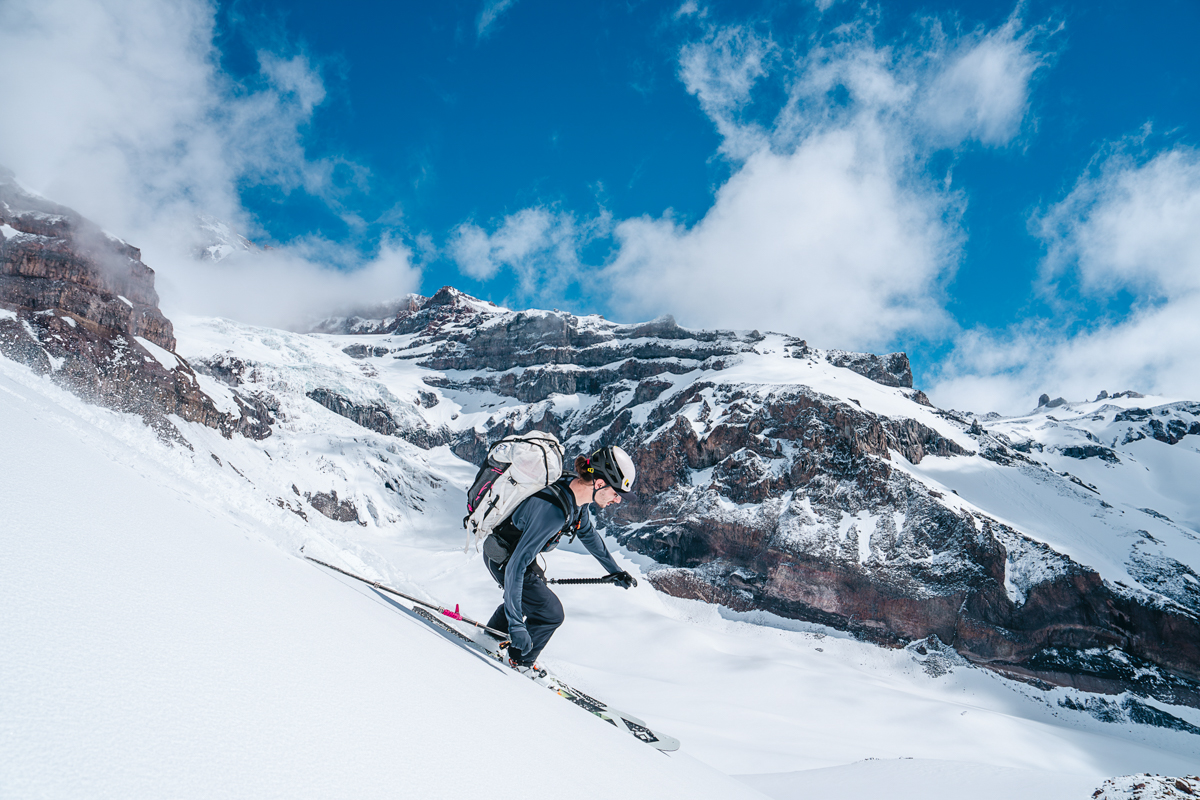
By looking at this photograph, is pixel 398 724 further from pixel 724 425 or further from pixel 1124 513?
pixel 1124 513

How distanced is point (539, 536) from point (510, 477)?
0.57m

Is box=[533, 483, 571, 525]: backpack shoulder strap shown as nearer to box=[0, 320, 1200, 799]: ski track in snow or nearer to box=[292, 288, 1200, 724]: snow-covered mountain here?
box=[0, 320, 1200, 799]: ski track in snow

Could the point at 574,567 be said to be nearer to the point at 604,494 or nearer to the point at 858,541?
the point at 858,541

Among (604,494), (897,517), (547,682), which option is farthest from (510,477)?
(897,517)

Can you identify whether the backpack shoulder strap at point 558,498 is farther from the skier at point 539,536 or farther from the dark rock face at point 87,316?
the dark rock face at point 87,316

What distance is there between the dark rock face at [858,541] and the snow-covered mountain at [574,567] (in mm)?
364

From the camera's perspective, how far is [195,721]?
115cm

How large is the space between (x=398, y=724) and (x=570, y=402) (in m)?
131

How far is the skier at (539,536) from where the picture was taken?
460 cm

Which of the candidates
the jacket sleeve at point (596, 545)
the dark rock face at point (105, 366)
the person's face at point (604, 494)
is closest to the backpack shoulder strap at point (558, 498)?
the person's face at point (604, 494)

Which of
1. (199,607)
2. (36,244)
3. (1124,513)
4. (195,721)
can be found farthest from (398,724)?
(1124,513)

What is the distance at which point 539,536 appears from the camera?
4.58 meters

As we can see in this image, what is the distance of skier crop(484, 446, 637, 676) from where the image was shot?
4.60 m

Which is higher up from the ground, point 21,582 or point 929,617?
point 929,617
